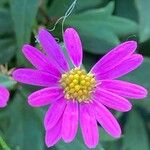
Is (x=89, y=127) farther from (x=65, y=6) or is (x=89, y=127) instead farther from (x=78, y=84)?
(x=65, y=6)

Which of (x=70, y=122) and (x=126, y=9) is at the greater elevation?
(x=70, y=122)

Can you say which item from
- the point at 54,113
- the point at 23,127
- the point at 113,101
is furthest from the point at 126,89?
the point at 23,127

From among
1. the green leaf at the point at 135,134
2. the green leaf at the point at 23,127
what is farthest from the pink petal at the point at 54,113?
the green leaf at the point at 135,134

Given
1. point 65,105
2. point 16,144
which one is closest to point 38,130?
point 16,144

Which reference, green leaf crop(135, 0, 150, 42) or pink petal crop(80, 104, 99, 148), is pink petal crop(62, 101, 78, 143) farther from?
green leaf crop(135, 0, 150, 42)

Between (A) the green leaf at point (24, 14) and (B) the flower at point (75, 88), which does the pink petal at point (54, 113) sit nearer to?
(B) the flower at point (75, 88)
